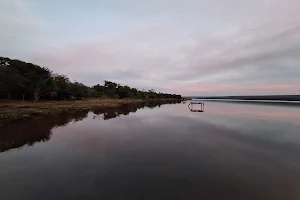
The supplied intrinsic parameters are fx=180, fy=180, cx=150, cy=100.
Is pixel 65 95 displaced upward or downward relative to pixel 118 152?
upward

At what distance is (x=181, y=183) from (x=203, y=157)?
3.57 metres

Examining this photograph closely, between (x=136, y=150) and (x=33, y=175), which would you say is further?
(x=136, y=150)

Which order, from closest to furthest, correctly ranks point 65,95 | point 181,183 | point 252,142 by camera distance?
point 181,183
point 252,142
point 65,95

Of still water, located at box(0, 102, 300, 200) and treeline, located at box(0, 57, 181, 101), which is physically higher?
treeline, located at box(0, 57, 181, 101)

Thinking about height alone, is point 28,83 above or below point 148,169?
above

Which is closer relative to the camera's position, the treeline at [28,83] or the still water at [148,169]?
the still water at [148,169]

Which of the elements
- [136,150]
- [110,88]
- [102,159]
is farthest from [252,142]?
[110,88]

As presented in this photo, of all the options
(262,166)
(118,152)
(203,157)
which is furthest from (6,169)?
(262,166)

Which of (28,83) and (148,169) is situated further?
(28,83)

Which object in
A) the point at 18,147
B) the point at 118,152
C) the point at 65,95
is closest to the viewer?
the point at 118,152

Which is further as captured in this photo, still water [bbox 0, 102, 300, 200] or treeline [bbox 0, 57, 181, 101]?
treeline [bbox 0, 57, 181, 101]

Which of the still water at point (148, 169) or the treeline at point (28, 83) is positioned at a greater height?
the treeline at point (28, 83)

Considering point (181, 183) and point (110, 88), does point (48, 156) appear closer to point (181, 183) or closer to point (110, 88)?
point (181, 183)

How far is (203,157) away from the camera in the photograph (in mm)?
10312
